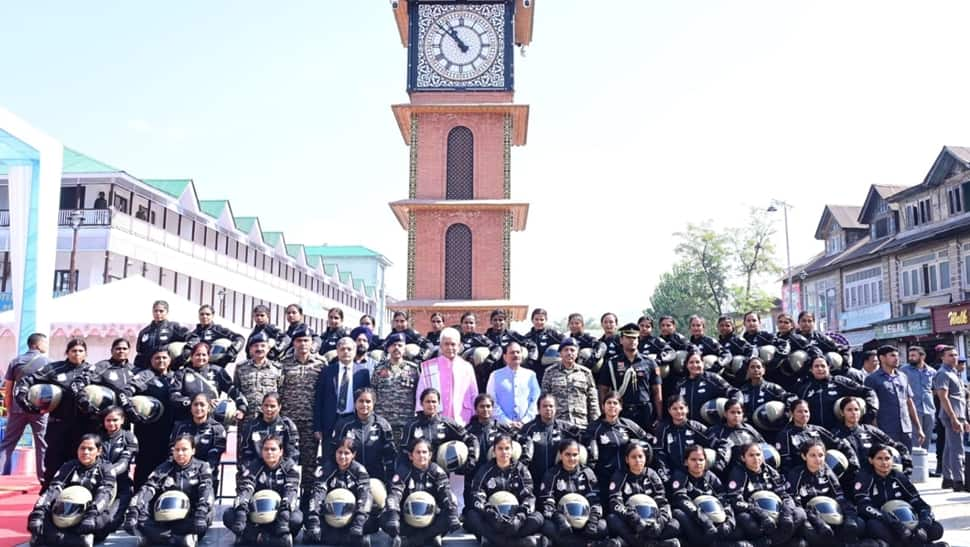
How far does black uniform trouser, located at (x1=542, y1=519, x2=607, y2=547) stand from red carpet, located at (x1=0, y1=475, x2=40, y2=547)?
16.6 ft

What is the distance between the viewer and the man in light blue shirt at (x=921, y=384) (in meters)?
12.1

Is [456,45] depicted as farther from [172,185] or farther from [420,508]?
[172,185]

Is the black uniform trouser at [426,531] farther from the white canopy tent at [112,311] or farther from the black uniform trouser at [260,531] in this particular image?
the white canopy tent at [112,311]

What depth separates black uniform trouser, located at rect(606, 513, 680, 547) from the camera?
290 inches

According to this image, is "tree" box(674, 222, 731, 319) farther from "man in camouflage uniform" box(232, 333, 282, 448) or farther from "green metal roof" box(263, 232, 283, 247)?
"man in camouflage uniform" box(232, 333, 282, 448)

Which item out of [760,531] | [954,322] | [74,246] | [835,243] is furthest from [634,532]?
[835,243]

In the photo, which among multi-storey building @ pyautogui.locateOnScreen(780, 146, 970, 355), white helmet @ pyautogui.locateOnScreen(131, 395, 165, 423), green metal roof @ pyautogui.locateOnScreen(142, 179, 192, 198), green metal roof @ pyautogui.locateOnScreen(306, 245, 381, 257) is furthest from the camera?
green metal roof @ pyautogui.locateOnScreen(306, 245, 381, 257)

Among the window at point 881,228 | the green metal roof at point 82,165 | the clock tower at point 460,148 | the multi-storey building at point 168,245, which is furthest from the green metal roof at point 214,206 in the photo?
the window at point 881,228

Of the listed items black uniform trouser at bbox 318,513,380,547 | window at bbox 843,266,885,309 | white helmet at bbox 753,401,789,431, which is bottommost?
black uniform trouser at bbox 318,513,380,547

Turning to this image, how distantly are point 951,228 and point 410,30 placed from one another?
21306 mm

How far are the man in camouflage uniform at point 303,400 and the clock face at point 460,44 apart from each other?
1356 cm

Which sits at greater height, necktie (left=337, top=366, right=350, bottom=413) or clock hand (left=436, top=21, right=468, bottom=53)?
clock hand (left=436, top=21, right=468, bottom=53)

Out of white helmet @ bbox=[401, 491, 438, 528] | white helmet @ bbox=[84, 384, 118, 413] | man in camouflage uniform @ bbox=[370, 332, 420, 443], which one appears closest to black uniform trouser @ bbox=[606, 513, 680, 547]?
white helmet @ bbox=[401, 491, 438, 528]

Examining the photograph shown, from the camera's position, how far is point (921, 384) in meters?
12.2
